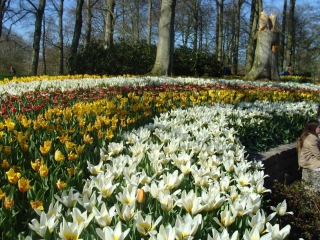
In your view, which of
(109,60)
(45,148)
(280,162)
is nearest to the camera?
(45,148)

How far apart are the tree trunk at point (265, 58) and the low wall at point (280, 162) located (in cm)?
944

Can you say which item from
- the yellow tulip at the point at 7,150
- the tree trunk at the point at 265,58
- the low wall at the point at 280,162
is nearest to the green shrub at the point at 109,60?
the tree trunk at the point at 265,58

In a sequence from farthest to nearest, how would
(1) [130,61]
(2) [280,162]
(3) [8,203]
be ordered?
(1) [130,61]
(2) [280,162]
(3) [8,203]

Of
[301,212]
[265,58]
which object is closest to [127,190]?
[301,212]

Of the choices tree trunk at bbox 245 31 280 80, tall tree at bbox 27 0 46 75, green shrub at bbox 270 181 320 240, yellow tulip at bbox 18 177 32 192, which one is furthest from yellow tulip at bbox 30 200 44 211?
tall tree at bbox 27 0 46 75

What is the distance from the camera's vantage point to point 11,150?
8.66 ft

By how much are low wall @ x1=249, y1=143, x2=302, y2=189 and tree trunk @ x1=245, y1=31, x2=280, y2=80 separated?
9444mm

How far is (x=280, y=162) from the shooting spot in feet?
15.1

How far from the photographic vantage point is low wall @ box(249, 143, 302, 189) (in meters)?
4.11

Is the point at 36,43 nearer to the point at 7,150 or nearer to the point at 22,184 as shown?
the point at 7,150

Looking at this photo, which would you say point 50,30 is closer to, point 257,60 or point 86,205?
point 257,60

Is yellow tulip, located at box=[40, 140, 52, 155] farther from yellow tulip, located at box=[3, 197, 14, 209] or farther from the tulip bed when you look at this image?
yellow tulip, located at box=[3, 197, 14, 209]

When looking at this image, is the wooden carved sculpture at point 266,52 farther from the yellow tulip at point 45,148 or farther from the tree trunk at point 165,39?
the yellow tulip at point 45,148

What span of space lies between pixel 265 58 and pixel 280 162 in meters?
10.5
